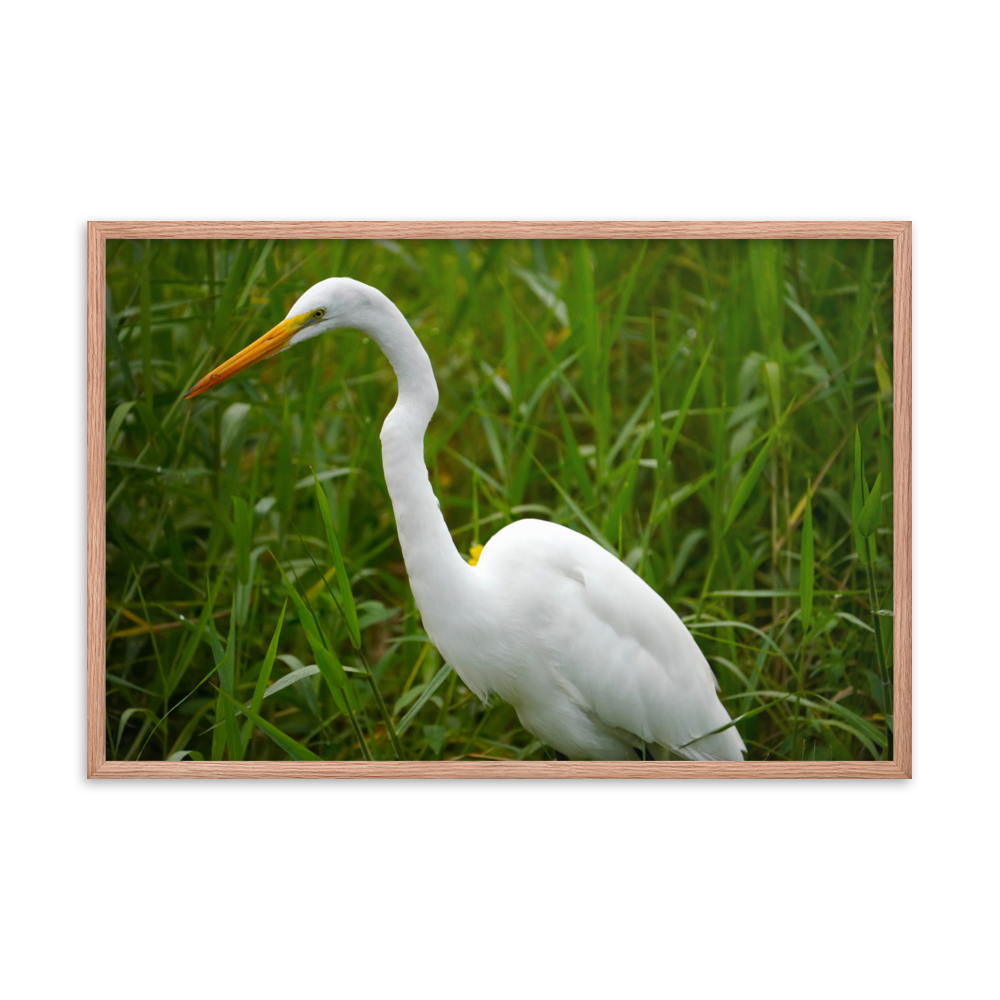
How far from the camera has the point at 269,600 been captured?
188cm

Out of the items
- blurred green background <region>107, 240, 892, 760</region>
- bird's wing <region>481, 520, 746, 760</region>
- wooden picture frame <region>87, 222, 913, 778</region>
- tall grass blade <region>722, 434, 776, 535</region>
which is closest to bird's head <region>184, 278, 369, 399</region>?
wooden picture frame <region>87, 222, 913, 778</region>

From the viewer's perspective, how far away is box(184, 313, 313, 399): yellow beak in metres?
1.51

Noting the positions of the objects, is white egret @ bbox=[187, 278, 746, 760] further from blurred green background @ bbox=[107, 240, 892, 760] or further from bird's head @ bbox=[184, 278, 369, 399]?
blurred green background @ bbox=[107, 240, 892, 760]

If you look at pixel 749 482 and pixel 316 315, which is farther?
pixel 749 482

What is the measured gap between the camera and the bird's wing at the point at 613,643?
64.0 inches

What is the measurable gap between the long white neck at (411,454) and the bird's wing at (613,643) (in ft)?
0.49

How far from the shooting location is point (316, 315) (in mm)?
1511

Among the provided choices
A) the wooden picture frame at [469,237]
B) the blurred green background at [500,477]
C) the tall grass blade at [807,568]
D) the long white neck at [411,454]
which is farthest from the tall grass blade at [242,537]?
the tall grass blade at [807,568]

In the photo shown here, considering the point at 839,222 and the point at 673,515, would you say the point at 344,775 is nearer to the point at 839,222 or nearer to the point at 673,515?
the point at 673,515

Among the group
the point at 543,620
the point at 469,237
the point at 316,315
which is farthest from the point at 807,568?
the point at 316,315

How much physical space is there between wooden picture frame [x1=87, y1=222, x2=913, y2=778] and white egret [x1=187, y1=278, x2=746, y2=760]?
87 mm

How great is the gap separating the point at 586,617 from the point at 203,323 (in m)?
0.88

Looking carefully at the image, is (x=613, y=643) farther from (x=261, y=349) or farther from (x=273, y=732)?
(x=261, y=349)

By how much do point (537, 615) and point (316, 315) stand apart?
0.60 meters
